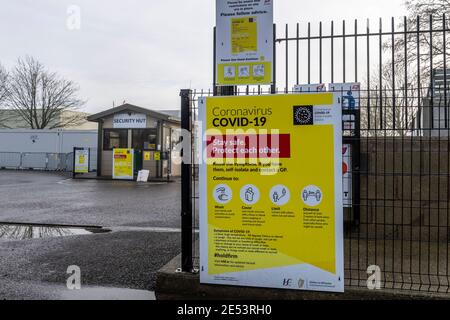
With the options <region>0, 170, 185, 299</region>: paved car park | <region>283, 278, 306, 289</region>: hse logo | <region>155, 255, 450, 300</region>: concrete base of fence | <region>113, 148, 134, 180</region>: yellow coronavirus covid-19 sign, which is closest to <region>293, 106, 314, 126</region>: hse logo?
<region>283, 278, 306, 289</region>: hse logo

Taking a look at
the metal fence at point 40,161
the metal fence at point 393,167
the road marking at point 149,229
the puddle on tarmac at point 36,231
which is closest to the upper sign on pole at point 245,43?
the metal fence at point 393,167

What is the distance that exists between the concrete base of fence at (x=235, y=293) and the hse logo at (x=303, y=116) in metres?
1.49

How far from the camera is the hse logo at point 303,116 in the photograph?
3.76 m

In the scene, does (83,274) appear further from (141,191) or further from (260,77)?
(141,191)

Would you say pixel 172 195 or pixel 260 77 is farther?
pixel 172 195

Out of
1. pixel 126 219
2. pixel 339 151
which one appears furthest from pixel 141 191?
pixel 339 151

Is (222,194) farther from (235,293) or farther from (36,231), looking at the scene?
(36,231)

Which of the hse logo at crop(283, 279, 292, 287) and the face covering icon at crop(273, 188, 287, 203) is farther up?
the face covering icon at crop(273, 188, 287, 203)

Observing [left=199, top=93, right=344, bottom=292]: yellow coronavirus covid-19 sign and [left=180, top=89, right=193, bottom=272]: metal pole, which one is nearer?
[left=199, top=93, right=344, bottom=292]: yellow coronavirus covid-19 sign

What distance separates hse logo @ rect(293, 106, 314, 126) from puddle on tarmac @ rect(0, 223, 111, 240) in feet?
15.9

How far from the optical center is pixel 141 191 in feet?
49.3

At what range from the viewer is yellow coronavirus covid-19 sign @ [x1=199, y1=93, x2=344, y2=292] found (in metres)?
3.76

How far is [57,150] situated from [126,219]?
22.9 metres

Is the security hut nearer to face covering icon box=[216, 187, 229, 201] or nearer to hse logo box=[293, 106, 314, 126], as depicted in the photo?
face covering icon box=[216, 187, 229, 201]
